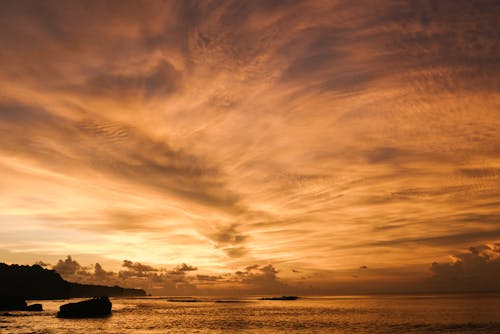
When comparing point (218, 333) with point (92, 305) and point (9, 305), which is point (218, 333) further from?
point (9, 305)

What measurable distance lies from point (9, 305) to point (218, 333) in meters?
115

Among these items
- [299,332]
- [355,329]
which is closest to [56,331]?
[299,332]

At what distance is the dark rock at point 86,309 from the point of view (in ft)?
376

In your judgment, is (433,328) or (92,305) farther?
(92,305)

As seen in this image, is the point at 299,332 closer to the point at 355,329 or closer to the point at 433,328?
the point at 355,329

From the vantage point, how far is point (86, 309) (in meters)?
121

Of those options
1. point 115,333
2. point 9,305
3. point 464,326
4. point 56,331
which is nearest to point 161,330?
point 115,333

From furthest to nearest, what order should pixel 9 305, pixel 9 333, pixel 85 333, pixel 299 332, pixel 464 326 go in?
pixel 9 305, pixel 464 326, pixel 299 332, pixel 85 333, pixel 9 333

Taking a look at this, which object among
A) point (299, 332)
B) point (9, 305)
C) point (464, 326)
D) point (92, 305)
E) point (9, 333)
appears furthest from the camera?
point (9, 305)

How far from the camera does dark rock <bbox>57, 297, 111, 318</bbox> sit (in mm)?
114625

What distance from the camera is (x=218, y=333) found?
7775 cm

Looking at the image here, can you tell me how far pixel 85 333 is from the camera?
245 feet

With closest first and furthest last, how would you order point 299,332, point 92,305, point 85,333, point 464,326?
point 85,333 < point 299,332 < point 464,326 < point 92,305

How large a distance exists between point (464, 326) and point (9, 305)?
156189 mm
